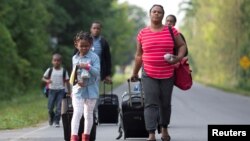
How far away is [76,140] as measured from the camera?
10.9m

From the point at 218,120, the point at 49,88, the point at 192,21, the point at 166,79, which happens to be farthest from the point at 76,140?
the point at 192,21

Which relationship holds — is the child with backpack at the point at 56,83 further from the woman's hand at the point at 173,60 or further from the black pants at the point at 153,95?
the woman's hand at the point at 173,60

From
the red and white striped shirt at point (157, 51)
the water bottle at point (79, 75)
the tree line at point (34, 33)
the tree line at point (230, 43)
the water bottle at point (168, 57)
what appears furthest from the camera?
the tree line at point (230, 43)

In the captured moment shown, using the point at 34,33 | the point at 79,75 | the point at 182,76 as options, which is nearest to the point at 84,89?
the point at 79,75

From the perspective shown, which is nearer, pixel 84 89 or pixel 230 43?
pixel 84 89

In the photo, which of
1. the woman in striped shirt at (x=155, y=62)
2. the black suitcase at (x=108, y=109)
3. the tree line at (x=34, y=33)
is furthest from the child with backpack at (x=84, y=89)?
the tree line at (x=34, y=33)

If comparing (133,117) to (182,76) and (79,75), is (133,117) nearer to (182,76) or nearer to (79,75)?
(182,76)

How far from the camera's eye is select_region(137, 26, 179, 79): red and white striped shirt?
11.2 meters

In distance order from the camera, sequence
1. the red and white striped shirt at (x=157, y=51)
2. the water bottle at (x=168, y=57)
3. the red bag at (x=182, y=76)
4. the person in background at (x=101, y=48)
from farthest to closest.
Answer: the person in background at (x=101, y=48), the red bag at (x=182, y=76), the red and white striped shirt at (x=157, y=51), the water bottle at (x=168, y=57)

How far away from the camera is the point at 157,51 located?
36.9ft

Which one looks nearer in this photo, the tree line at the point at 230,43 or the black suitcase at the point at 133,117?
the black suitcase at the point at 133,117

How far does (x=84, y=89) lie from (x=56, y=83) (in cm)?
593

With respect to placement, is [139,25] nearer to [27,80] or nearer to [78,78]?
[27,80]

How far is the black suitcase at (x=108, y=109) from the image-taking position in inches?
615
